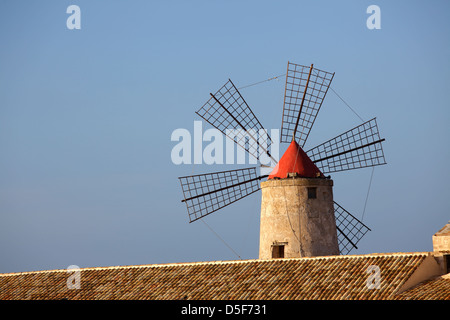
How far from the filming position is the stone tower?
22391mm

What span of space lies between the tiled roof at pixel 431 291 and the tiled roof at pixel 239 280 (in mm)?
285

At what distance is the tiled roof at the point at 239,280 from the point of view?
1819cm

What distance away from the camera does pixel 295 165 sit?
2295 cm

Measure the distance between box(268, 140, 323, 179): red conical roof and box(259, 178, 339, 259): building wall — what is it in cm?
27

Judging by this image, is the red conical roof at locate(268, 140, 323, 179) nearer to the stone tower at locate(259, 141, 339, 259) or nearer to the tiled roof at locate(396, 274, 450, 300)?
the stone tower at locate(259, 141, 339, 259)

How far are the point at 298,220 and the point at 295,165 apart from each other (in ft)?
4.87

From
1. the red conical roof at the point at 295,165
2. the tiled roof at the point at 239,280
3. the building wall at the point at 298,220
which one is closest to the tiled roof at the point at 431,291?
the tiled roof at the point at 239,280

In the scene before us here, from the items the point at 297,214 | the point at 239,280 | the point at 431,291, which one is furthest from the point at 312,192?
the point at 431,291

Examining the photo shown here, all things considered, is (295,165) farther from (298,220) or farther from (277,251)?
(277,251)

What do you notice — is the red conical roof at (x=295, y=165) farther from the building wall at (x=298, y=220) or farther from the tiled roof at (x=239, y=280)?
the tiled roof at (x=239, y=280)

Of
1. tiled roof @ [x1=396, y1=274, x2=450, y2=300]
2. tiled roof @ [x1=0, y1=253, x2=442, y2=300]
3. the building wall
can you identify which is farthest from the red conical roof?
tiled roof @ [x1=396, y1=274, x2=450, y2=300]

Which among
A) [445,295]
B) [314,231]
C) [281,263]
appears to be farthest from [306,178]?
[445,295]
